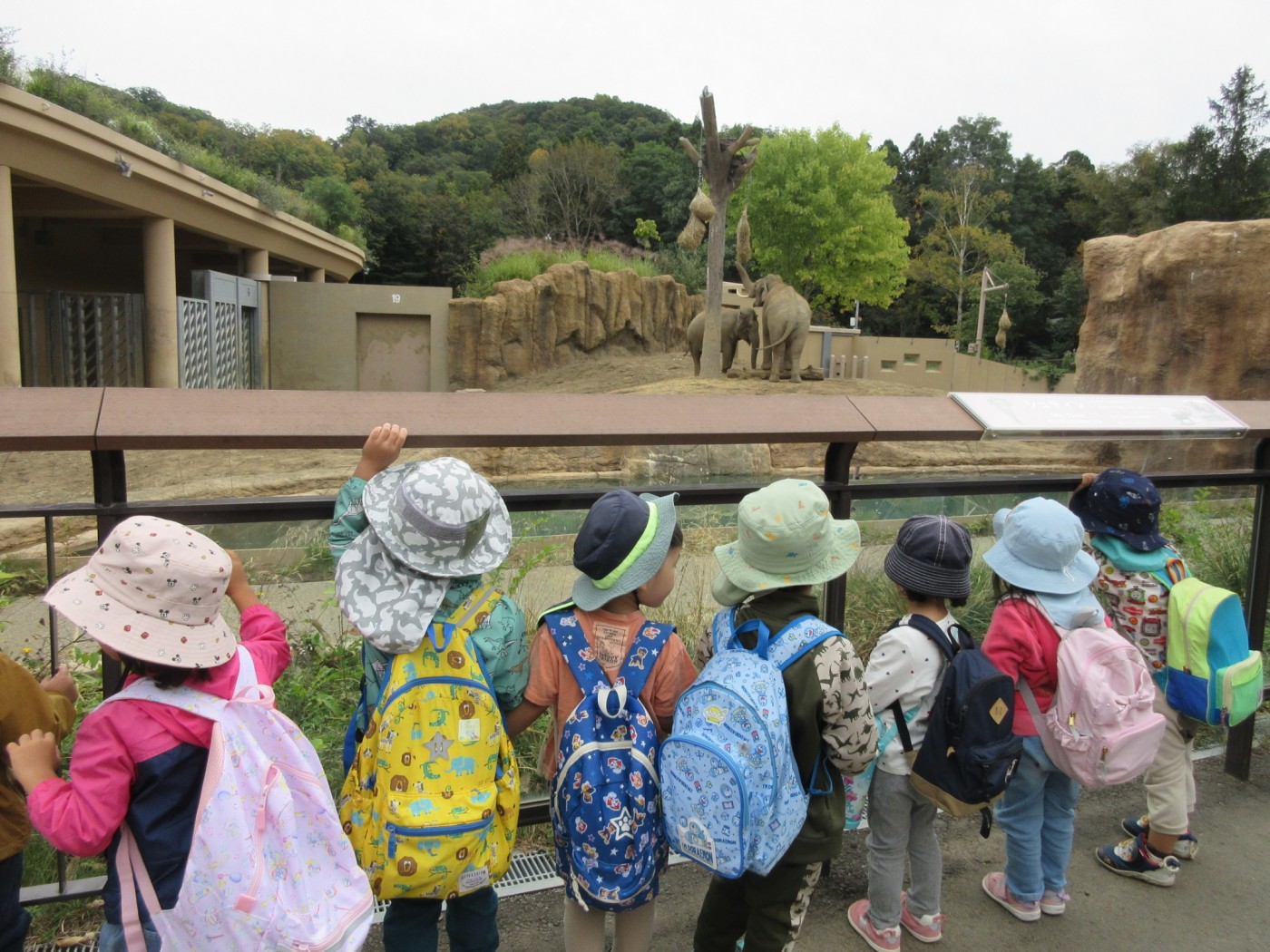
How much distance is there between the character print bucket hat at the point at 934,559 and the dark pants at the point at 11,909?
199cm

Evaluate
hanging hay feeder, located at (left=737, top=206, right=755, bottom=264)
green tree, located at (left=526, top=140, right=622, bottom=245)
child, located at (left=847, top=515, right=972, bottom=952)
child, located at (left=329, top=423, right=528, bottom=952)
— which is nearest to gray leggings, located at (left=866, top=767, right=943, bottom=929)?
child, located at (left=847, top=515, right=972, bottom=952)

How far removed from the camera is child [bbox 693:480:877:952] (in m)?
1.97

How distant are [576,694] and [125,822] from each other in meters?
0.87

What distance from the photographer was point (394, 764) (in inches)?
69.9

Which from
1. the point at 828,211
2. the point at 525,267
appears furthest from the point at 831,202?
the point at 525,267

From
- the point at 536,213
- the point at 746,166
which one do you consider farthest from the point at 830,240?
the point at 536,213

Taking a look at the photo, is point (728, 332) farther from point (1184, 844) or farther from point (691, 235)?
point (1184, 844)

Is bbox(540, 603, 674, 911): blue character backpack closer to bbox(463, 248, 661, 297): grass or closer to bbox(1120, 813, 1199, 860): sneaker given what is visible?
bbox(1120, 813, 1199, 860): sneaker

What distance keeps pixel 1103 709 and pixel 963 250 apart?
4123 centimetres

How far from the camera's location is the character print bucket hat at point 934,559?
7.32 feet

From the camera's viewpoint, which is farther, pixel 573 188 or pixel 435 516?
pixel 573 188

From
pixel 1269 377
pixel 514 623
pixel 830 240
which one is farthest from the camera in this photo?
pixel 830 240

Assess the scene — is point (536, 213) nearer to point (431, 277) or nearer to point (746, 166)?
point (431, 277)

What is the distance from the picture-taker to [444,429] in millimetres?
2178
